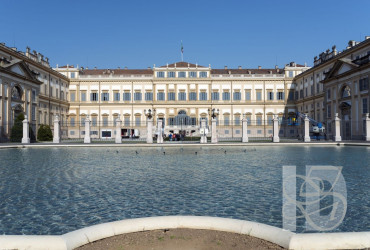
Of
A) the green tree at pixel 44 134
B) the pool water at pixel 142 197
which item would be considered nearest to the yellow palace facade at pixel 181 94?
the green tree at pixel 44 134

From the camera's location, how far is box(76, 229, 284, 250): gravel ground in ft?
11.9

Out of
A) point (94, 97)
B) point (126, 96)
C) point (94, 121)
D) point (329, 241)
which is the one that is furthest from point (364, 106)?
point (94, 97)

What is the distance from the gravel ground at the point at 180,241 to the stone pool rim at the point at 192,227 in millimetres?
93

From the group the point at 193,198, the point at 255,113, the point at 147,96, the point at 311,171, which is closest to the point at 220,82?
the point at 255,113

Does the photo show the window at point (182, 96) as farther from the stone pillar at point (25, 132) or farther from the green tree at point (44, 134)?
the stone pillar at point (25, 132)

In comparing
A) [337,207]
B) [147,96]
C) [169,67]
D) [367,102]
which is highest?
[169,67]

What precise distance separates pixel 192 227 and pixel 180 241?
19.6 inches

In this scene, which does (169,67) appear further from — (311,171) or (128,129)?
(311,171)

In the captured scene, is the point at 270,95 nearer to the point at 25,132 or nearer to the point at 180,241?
the point at 25,132

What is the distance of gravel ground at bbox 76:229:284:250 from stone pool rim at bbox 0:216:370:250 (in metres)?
0.09

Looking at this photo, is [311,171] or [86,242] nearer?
[86,242]

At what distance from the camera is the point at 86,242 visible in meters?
3.77

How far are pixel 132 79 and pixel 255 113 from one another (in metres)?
23.3

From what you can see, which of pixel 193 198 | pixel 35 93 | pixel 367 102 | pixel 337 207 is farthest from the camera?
pixel 35 93
